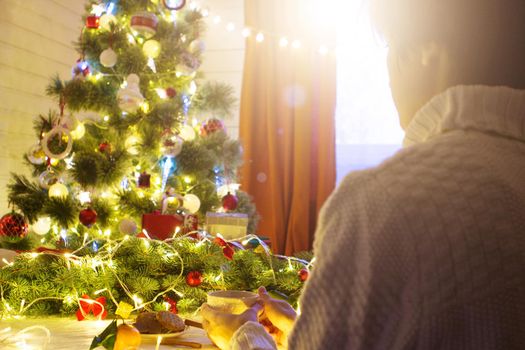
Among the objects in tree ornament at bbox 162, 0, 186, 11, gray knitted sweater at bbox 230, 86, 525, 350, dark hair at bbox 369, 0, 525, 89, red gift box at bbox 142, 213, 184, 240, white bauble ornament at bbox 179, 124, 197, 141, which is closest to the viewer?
gray knitted sweater at bbox 230, 86, 525, 350

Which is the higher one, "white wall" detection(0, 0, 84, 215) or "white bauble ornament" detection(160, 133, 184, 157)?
"white wall" detection(0, 0, 84, 215)

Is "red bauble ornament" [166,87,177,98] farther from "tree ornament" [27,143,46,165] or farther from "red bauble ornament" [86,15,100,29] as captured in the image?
"tree ornament" [27,143,46,165]

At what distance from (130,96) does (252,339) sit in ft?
5.95

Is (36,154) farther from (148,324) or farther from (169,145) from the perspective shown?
(148,324)

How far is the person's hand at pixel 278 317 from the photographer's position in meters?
1.00

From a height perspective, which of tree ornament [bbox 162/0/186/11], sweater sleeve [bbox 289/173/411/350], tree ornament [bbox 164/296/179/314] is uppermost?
tree ornament [bbox 162/0/186/11]

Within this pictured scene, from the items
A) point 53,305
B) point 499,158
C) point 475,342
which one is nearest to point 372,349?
point 475,342

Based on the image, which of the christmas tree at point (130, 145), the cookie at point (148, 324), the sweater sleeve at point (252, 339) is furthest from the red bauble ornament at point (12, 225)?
the sweater sleeve at point (252, 339)

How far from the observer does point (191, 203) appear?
2.55 m

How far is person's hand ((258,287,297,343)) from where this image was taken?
1.00 metres

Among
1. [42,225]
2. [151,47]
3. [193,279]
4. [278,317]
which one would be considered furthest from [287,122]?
[278,317]

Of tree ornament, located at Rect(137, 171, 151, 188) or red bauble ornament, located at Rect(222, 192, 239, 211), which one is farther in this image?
red bauble ornament, located at Rect(222, 192, 239, 211)

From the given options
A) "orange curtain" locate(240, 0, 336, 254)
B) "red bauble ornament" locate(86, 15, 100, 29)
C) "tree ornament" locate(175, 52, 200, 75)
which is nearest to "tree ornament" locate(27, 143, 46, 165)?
"red bauble ornament" locate(86, 15, 100, 29)

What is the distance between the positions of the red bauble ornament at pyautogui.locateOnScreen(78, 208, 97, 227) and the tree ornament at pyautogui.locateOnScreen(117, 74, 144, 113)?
1.52 ft
